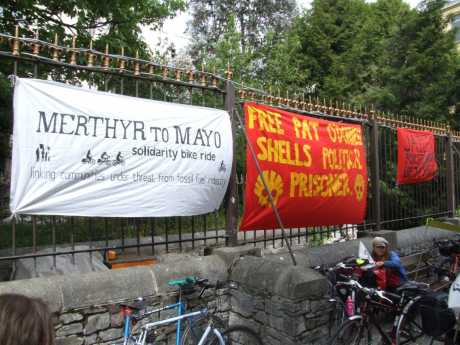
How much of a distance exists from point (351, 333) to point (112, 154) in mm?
2693

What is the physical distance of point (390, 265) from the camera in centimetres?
432

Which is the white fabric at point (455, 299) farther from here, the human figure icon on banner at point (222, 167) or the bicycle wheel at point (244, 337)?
the human figure icon on banner at point (222, 167)

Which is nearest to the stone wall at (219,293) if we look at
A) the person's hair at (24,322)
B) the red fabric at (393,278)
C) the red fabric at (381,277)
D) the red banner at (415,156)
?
the red fabric at (381,277)

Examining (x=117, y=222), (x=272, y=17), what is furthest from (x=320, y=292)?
(x=272, y=17)

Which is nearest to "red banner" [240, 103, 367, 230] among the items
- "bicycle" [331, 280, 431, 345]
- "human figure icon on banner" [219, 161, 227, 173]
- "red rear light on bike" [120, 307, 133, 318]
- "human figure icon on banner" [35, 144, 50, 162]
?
"human figure icon on banner" [219, 161, 227, 173]

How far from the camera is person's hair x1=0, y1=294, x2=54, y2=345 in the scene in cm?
129

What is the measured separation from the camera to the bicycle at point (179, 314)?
9.99 feet

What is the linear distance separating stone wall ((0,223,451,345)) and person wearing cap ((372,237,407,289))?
852 mm

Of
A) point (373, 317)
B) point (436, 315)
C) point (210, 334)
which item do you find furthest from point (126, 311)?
point (436, 315)

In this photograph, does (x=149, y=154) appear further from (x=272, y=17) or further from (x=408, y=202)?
(x=272, y=17)

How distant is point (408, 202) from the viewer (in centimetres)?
983

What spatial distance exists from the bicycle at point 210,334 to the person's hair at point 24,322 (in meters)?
1.76

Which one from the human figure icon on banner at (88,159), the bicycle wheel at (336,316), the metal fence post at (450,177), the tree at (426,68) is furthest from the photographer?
the tree at (426,68)

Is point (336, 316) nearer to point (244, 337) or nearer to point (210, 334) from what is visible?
point (244, 337)
